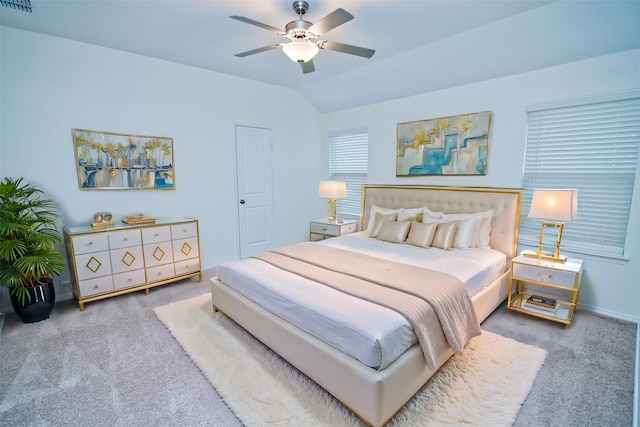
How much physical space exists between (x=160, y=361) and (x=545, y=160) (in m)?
4.18

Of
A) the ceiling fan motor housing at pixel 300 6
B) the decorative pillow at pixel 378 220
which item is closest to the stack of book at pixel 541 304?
the decorative pillow at pixel 378 220

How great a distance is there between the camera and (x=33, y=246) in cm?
274

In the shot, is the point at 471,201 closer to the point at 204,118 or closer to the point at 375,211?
the point at 375,211

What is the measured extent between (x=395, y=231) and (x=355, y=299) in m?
1.76

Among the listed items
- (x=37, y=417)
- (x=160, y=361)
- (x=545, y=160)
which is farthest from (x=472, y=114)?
(x=37, y=417)

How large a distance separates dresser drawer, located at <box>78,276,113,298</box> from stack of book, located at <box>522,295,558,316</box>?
4380 millimetres

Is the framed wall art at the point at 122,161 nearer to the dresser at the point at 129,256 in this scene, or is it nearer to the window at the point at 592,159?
the dresser at the point at 129,256

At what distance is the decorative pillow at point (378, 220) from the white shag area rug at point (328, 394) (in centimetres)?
168

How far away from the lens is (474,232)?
3266 mm

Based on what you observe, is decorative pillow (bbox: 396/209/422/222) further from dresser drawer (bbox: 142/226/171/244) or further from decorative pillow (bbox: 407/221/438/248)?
dresser drawer (bbox: 142/226/171/244)

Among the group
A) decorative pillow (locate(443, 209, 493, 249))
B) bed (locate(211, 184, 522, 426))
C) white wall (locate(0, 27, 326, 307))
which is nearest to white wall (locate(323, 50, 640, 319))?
bed (locate(211, 184, 522, 426))

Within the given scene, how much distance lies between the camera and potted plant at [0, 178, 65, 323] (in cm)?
258

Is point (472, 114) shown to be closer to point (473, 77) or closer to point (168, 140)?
point (473, 77)

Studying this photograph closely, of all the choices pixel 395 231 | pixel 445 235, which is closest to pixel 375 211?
pixel 395 231
